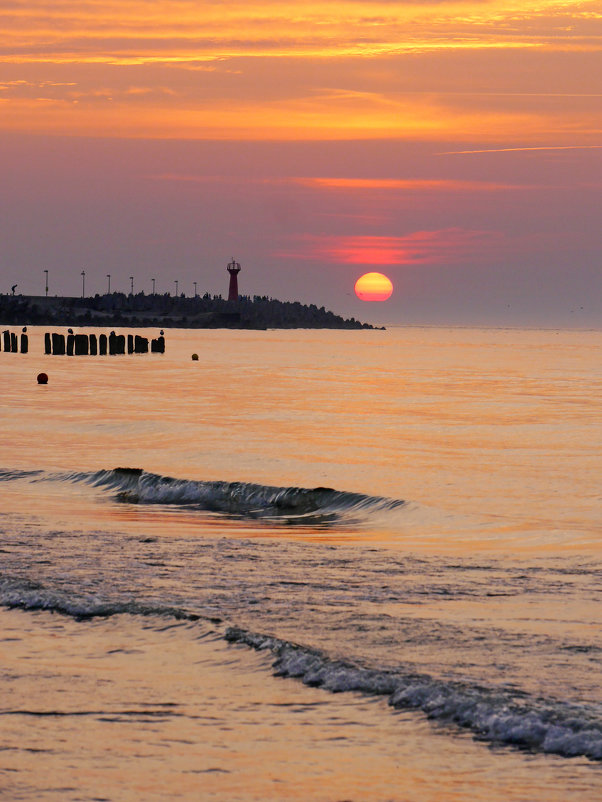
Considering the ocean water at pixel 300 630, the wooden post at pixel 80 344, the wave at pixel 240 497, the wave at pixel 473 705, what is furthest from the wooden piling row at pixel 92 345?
the wave at pixel 473 705

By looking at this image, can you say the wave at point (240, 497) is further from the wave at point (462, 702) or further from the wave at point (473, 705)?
the wave at point (473, 705)

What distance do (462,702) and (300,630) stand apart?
251 cm

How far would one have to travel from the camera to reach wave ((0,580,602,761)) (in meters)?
7.97

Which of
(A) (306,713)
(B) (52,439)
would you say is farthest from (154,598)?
(B) (52,439)

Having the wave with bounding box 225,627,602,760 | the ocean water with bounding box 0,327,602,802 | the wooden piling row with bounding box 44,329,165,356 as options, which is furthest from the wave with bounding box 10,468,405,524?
the wooden piling row with bounding box 44,329,165,356

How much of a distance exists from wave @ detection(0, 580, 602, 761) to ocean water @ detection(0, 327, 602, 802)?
2 centimetres

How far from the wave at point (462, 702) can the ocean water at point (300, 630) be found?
22mm

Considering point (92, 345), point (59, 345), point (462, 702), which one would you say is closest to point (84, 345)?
point (92, 345)

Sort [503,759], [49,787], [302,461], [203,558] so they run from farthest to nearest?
[302,461], [203,558], [503,759], [49,787]

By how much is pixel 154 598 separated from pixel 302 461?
651 inches

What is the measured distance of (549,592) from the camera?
12602 mm

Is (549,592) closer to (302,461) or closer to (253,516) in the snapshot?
(253,516)

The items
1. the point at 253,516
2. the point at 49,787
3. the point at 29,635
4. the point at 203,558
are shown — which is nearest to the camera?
the point at 49,787

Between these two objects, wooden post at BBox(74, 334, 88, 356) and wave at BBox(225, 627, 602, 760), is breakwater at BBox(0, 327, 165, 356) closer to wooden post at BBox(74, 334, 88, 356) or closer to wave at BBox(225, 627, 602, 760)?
wooden post at BBox(74, 334, 88, 356)
